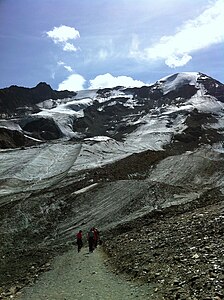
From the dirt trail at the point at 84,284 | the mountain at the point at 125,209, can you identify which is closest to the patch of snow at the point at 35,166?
the mountain at the point at 125,209

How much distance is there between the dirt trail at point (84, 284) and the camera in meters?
14.3

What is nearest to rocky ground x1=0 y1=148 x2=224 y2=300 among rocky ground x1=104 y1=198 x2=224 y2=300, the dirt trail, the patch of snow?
rocky ground x1=104 y1=198 x2=224 y2=300

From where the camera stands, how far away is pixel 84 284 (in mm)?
16578

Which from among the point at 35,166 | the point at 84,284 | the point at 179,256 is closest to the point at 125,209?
the point at 84,284

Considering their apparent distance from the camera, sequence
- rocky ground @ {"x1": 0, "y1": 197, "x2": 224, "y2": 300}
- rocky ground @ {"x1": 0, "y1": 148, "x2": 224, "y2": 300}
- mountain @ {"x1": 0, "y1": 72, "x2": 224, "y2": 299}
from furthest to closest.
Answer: mountain @ {"x1": 0, "y1": 72, "x2": 224, "y2": 299}
rocky ground @ {"x1": 0, "y1": 148, "x2": 224, "y2": 300}
rocky ground @ {"x1": 0, "y1": 197, "x2": 224, "y2": 300}

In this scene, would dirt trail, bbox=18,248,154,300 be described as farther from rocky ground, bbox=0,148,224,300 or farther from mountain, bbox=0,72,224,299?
mountain, bbox=0,72,224,299

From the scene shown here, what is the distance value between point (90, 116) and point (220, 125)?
63327 millimetres

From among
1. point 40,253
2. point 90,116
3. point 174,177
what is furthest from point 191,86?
point 40,253

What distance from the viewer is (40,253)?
88.3ft

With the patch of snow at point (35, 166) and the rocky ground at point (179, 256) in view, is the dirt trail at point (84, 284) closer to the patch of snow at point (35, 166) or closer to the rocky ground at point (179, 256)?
the rocky ground at point (179, 256)

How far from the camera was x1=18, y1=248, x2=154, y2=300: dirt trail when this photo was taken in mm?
14273

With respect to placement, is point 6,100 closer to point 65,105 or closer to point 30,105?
point 30,105

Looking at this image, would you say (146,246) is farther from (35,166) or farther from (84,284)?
(35,166)

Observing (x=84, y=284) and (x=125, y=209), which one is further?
(x=125, y=209)
